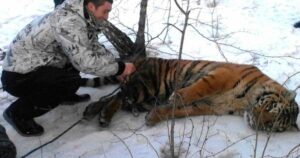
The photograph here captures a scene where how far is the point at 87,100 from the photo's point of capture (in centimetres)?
463

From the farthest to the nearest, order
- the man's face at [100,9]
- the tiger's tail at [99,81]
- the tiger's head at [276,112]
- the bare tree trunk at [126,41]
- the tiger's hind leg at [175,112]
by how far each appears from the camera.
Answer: the bare tree trunk at [126,41], the tiger's tail at [99,81], the tiger's hind leg at [175,112], the tiger's head at [276,112], the man's face at [100,9]

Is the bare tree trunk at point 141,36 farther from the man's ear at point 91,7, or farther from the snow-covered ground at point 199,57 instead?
the man's ear at point 91,7

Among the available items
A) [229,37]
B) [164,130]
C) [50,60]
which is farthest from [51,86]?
[229,37]

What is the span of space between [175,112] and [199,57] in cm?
147

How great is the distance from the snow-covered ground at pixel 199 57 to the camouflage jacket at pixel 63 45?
0.54 metres

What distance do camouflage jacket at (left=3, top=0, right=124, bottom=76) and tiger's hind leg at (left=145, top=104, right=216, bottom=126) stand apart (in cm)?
50

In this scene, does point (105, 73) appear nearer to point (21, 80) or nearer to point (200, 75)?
point (21, 80)

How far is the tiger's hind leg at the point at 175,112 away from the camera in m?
4.19

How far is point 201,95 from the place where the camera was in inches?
173

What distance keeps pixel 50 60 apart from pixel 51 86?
8.5 inches

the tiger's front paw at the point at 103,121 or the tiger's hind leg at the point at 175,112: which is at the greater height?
the tiger's hind leg at the point at 175,112

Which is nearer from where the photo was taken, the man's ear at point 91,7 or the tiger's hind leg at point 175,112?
the man's ear at point 91,7

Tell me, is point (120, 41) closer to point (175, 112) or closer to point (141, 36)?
point (141, 36)

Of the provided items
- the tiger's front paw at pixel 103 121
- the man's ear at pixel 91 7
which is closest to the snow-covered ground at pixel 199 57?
the tiger's front paw at pixel 103 121
